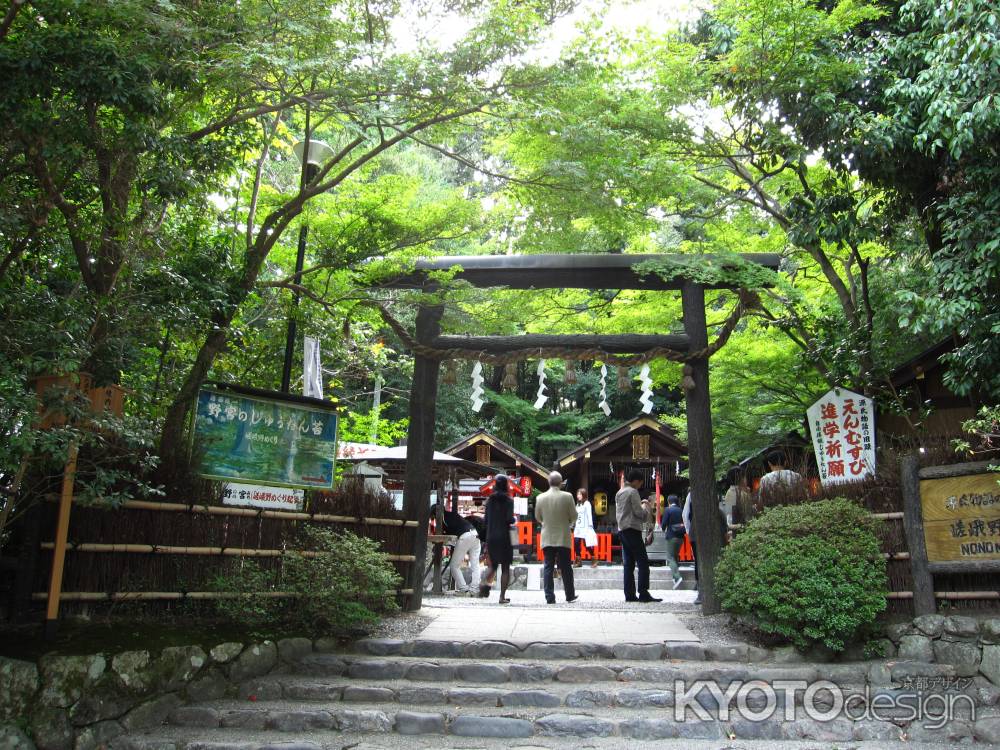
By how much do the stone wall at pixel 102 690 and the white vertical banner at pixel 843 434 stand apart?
7.45 m

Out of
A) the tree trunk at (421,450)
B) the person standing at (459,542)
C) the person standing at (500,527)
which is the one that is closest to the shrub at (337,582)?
the tree trunk at (421,450)

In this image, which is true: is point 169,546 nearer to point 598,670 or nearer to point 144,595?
point 144,595

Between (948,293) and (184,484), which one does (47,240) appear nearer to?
(184,484)

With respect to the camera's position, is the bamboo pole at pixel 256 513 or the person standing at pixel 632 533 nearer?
the bamboo pole at pixel 256 513

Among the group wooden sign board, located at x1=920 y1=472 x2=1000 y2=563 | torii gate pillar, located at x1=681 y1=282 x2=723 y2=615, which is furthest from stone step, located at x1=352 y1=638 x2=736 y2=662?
torii gate pillar, located at x1=681 y1=282 x2=723 y2=615

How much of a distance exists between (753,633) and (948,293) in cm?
411

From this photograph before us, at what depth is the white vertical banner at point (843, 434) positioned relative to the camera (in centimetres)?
951

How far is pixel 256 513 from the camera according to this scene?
7.70m

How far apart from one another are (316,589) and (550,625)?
2.82 metres

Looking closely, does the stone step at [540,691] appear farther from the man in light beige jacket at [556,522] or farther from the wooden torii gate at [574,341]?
the man in light beige jacket at [556,522]

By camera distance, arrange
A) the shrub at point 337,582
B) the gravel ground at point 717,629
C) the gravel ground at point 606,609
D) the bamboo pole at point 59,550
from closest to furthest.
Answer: the bamboo pole at point 59,550
the shrub at point 337,582
the gravel ground at point 717,629
the gravel ground at point 606,609

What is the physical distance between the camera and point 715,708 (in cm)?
598

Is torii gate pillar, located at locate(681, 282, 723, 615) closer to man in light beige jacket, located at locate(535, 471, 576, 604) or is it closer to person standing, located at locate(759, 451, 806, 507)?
person standing, located at locate(759, 451, 806, 507)

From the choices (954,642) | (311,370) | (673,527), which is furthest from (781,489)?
(311,370)
